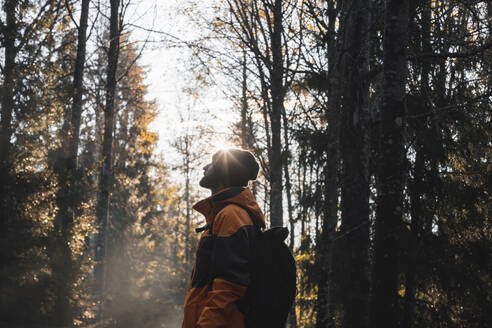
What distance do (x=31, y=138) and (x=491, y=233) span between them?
923cm

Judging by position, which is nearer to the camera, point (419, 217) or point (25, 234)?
point (419, 217)

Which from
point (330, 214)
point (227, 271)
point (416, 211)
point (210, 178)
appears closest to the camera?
point (227, 271)

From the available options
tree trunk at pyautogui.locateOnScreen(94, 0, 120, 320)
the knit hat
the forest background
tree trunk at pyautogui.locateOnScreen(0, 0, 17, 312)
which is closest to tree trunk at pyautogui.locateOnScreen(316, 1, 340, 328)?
the forest background

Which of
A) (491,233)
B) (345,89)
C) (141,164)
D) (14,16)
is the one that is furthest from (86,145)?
(491,233)

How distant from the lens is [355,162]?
6.09 m

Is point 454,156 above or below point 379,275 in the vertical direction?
above

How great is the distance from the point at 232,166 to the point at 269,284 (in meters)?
0.78

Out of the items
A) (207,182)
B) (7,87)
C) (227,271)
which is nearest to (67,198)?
(7,87)

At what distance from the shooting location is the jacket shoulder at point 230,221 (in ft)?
7.86

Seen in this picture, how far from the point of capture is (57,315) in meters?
10.3

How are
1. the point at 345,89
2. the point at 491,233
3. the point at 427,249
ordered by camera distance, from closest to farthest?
1. the point at 491,233
2. the point at 427,249
3. the point at 345,89

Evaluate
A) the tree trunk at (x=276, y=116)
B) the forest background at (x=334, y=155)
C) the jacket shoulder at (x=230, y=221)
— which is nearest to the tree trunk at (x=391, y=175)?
the forest background at (x=334, y=155)

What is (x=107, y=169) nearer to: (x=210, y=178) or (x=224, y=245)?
(x=210, y=178)

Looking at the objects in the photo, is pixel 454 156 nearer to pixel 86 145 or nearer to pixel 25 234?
pixel 25 234
